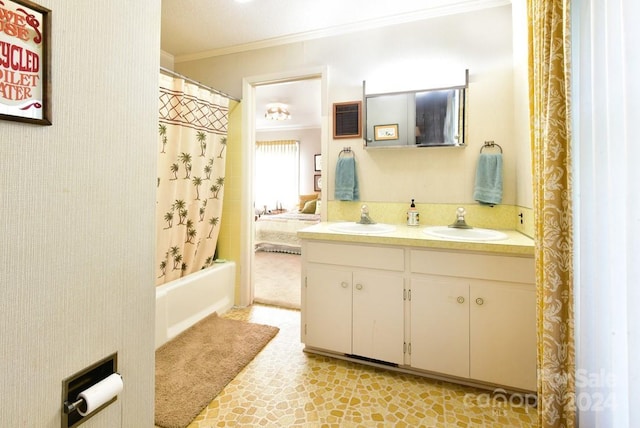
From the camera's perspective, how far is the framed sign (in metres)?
0.52

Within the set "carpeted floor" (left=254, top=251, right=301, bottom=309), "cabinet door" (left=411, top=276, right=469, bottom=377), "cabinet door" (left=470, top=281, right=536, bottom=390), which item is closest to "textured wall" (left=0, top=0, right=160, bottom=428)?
"cabinet door" (left=411, top=276, right=469, bottom=377)

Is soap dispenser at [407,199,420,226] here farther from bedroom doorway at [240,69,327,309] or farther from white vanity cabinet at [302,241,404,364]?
bedroom doorway at [240,69,327,309]

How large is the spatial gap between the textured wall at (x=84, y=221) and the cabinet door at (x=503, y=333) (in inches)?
61.2

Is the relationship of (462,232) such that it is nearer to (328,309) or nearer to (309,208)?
(328,309)

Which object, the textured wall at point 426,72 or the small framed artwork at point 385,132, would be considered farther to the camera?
the small framed artwork at point 385,132

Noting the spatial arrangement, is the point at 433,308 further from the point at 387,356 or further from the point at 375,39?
the point at 375,39

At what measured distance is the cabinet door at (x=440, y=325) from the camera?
1658 mm

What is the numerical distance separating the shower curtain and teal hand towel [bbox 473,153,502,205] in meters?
2.10

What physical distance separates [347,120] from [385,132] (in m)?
0.34

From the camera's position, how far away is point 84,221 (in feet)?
2.16

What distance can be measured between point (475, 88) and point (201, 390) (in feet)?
8.50

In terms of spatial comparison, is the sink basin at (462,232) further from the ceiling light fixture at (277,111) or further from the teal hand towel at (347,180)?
the ceiling light fixture at (277,111)

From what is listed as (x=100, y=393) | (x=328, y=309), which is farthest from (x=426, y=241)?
(x=100, y=393)

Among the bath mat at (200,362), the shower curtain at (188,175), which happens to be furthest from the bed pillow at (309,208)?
the bath mat at (200,362)
